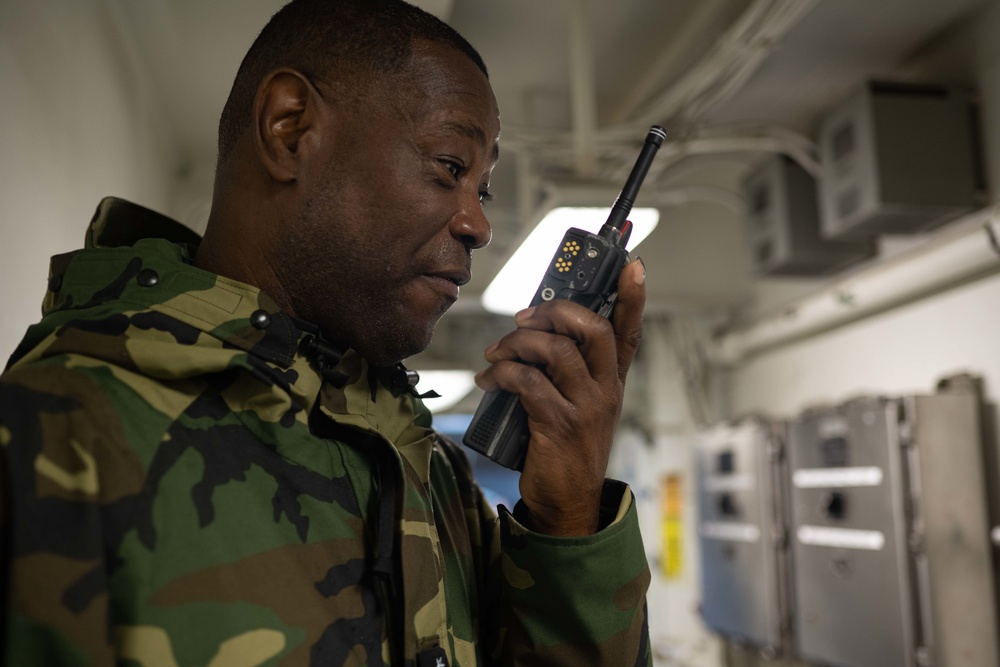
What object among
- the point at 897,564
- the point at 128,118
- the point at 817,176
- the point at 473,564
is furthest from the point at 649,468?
the point at 473,564

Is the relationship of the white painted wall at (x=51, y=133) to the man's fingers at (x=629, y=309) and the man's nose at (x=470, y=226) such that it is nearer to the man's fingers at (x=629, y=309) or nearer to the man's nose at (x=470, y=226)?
the man's nose at (x=470, y=226)

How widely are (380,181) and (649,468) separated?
473cm

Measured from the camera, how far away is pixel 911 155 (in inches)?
111

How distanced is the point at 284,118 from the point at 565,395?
0.43 metres

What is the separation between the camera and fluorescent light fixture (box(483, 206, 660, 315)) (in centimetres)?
231

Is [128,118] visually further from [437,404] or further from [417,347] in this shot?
[437,404]

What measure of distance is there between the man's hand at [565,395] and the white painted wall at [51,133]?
101cm

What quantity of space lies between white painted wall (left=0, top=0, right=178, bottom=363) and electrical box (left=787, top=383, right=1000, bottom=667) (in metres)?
2.38

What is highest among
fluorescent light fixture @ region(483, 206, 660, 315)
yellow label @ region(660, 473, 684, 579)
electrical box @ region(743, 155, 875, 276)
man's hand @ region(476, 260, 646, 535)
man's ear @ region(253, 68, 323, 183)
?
electrical box @ region(743, 155, 875, 276)

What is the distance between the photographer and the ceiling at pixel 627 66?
250 centimetres

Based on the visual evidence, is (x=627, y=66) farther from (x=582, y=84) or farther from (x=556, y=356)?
(x=556, y=356)

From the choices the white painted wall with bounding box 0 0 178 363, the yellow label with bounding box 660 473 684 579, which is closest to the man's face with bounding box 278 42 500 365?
the white painted wall with bounding box 0 0 178 363

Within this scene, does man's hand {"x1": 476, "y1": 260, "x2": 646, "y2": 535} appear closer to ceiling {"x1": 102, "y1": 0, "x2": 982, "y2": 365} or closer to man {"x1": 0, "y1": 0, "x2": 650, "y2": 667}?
man {"x1": 0, "y1": 0, "x2": 650, "y2": 667}

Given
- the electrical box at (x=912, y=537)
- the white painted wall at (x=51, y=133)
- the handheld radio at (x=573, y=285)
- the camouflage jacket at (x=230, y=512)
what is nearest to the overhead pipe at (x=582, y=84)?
the electrical box at (x=912, y=537)
